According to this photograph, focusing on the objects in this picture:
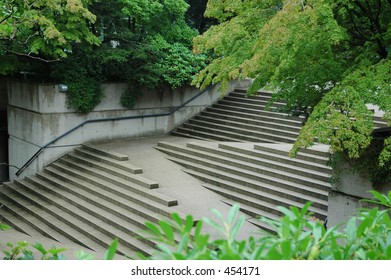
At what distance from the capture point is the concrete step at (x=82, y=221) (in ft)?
36.6

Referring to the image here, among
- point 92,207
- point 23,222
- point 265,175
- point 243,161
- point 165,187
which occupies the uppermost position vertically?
point 243,161

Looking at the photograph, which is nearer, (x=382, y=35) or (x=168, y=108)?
(x=382, y=35)

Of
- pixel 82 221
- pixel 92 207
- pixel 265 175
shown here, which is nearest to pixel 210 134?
pixel 265 175

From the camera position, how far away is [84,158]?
15.8 m

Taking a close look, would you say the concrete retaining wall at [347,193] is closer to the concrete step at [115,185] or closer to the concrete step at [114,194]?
the concrete step at [114,194]

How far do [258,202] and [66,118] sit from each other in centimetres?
724

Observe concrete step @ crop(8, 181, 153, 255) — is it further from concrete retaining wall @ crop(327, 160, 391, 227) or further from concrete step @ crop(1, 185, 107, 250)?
concrete retaining wall @ crop(327, 160, 391, 227)

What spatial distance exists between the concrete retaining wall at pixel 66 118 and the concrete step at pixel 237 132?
78 centimetres

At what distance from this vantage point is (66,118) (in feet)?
53.9

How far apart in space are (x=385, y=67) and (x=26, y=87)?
11885 millimetres

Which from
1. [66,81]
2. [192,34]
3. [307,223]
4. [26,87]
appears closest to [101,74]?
[66,81]

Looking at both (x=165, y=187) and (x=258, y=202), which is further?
(x=165, y=187)

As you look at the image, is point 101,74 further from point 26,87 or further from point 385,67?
point 385,67

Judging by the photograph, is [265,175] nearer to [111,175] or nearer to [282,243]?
[111,175]
